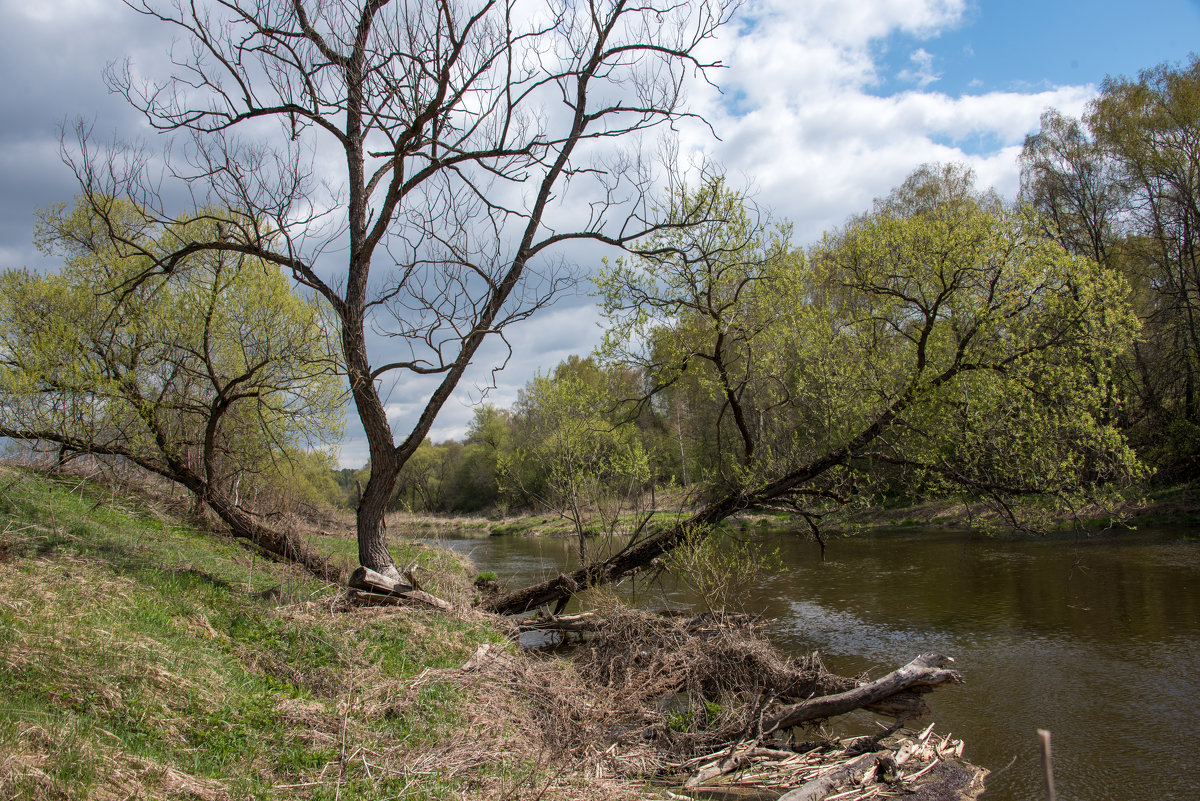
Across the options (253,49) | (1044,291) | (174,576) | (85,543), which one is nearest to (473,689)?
(174,576)

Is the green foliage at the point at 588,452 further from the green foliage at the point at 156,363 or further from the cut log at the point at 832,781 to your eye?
the cut log at the point at 832,781

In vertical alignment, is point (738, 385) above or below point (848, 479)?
above

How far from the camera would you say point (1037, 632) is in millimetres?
11250

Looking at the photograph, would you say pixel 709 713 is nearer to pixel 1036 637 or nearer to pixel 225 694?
pixel 225 694

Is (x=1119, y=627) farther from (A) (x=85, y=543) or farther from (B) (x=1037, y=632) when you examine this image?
(A) (x=85, y=543)

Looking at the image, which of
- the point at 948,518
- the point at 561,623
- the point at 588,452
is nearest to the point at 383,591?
the point at 561,623

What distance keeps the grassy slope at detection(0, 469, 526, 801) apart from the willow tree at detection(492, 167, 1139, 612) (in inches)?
202

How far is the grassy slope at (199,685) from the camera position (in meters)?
3.98

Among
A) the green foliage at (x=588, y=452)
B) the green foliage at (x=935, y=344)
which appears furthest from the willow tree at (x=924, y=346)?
the green foliage at (x=588, y=452)

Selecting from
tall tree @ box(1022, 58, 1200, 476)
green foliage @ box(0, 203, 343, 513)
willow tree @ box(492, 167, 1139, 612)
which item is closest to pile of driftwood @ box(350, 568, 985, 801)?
willow tree @ box(492, 167, 1139, 612)

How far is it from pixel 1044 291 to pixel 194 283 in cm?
1590

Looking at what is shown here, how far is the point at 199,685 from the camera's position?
5180 millimetres

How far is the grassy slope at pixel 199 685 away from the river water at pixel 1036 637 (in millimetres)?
5645

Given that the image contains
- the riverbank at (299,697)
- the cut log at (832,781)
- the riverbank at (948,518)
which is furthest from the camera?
the riverbank at (948,518)
